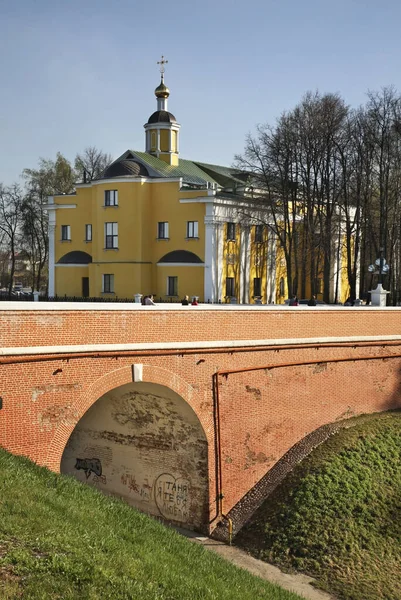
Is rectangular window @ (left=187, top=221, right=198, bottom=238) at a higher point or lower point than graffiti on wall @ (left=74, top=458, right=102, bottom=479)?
higher

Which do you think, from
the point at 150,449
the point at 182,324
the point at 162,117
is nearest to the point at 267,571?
the point at 150,449

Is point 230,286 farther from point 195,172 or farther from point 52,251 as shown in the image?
point 52,251

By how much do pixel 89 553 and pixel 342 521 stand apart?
7.92m

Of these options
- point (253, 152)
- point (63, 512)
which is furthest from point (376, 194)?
point (63, 512)

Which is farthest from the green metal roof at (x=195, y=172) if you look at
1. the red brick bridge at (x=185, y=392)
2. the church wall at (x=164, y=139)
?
the red brick bridge at (x=185, y=392)

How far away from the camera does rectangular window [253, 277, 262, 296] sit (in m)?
40.5

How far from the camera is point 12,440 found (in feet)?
40.5

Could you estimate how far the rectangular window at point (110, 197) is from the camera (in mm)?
39906

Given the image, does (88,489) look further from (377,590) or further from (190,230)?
(190,230)

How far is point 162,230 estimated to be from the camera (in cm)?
3994

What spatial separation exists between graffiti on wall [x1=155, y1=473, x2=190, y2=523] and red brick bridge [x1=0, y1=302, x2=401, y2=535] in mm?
28

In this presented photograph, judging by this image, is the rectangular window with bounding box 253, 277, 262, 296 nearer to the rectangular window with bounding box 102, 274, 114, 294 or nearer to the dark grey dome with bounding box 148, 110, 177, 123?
the rectangular window with bounding box 102, 274, 114, 294

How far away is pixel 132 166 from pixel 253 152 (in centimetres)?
751

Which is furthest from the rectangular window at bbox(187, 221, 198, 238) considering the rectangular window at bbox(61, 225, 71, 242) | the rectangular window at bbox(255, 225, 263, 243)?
the rectangular window at bbox(61, 225, 71, 242)
